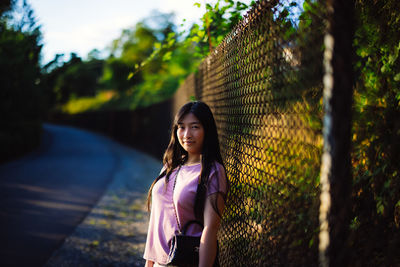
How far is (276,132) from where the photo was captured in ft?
6.28

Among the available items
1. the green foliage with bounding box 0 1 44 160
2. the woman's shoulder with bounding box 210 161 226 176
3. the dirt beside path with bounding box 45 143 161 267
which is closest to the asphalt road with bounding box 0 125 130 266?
the dirt beside path with bounding box 45 143 161 267

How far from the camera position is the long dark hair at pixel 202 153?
2.21 meters

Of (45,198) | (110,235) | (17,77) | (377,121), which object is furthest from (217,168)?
(17,77)

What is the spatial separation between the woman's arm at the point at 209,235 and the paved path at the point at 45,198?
2.93 metres

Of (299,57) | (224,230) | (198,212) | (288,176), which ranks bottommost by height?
(224,230)

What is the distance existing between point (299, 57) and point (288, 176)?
1.93 feet

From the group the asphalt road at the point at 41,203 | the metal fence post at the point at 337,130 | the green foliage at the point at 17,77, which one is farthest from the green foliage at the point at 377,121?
the green foliage at the point at 17,77

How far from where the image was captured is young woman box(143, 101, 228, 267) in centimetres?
215

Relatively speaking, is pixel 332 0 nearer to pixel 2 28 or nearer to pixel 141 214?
pixel 141 214

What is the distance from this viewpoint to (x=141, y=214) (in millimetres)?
6652

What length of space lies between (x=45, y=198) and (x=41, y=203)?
0.45 meters

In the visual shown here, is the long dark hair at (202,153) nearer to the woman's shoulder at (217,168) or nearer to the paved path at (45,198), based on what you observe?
the woman's shoulder at (217,168)

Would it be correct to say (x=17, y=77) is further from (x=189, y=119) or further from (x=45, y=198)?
(x=189, y=119)

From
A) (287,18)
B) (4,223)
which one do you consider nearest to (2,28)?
(4,223)
